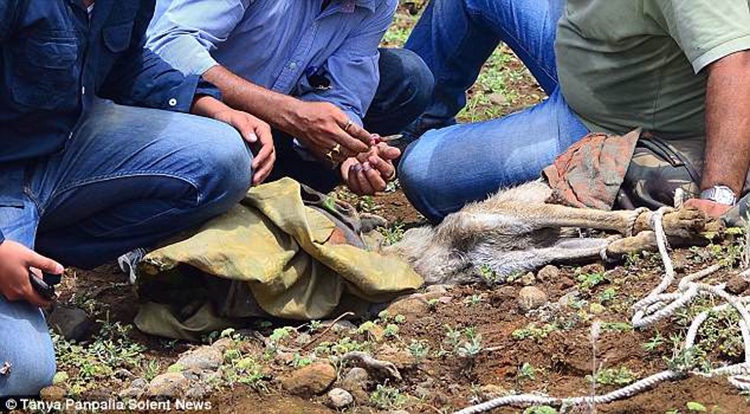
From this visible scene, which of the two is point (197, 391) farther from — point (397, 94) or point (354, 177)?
point (397, 94)

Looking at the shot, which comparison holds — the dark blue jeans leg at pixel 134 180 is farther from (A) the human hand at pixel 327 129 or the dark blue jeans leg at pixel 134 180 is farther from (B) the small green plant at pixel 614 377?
(B) the small green plant at pixel 614 377

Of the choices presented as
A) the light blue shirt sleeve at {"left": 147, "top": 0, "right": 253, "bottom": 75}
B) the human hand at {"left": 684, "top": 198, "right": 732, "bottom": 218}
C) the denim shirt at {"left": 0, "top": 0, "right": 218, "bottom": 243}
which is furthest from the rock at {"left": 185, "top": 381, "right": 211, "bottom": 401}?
the human hand at {"left": 684, "top": 198, "right": 732, "bottom": 218}

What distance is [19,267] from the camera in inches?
145

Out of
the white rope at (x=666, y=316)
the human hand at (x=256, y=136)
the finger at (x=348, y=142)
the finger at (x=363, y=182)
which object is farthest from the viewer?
the finger at (x=363, y=182)

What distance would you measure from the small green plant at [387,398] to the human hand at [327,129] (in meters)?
1.20

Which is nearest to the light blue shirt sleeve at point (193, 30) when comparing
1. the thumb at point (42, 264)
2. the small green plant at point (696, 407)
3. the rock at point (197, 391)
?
the thumb at point (42, 264)

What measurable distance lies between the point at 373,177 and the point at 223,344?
0.88 metres

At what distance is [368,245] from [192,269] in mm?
676

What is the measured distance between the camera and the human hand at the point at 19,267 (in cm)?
368

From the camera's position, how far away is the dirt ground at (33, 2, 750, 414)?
3430mm

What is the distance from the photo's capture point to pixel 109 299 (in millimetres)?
4570

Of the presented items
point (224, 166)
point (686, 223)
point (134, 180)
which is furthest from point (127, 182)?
point (686, 223)

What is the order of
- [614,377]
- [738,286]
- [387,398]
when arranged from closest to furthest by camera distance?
[614,377], [387,398], [738,286]

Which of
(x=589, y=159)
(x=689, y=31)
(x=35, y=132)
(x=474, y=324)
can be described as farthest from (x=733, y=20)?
(x=35, y=132)
